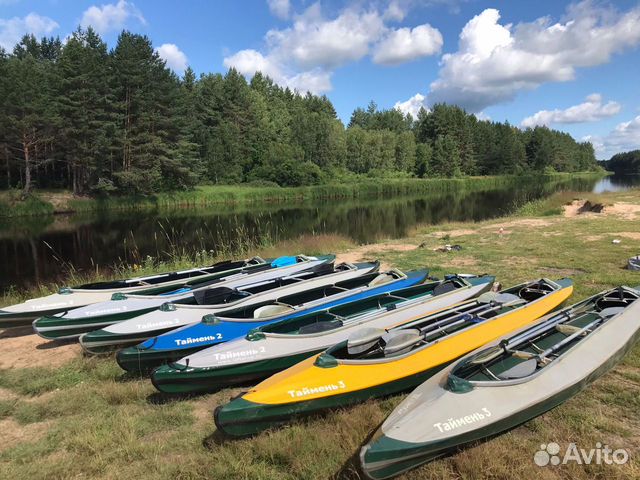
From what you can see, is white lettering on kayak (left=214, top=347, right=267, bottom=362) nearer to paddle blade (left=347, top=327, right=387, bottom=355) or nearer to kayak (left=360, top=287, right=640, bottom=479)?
paddle blade (left=347, top=327, right=387, bottom=355)

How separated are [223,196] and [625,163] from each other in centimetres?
17005

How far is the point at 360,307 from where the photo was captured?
259 inches

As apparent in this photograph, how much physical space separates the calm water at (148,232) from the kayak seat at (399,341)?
1202cm

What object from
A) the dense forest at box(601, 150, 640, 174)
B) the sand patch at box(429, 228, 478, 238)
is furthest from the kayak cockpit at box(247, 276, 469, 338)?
the dense forest at box(601, 150, 640, 174)

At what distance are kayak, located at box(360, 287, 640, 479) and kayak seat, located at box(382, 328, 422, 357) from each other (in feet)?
2.00

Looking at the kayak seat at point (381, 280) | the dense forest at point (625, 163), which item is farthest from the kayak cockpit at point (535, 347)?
the dense forest at point (625, 163)

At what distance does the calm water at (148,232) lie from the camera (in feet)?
55.3

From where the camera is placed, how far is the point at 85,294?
304 inches

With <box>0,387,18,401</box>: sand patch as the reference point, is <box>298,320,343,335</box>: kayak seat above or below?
above

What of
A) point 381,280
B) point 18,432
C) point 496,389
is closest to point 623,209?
point 381,280

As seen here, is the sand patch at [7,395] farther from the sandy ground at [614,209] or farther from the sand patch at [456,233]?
the sandy ground at [614,209]

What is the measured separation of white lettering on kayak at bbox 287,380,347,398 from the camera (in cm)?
392

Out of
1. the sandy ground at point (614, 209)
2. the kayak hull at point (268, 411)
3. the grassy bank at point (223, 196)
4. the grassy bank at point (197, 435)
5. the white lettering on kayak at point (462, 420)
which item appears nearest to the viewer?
the white lettering on kayak at point (462, 420)

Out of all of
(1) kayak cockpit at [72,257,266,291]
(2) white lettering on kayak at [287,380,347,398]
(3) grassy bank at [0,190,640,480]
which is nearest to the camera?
(3) grassy bank at [0,190,640,480]
